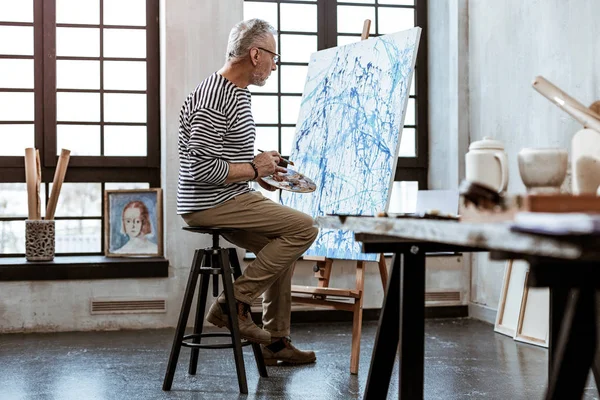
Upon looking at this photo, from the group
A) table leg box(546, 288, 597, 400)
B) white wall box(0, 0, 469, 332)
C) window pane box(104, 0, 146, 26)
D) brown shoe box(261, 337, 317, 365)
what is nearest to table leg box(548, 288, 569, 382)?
table leg box(546, 288, 597, 400)

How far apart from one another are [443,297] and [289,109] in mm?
1641

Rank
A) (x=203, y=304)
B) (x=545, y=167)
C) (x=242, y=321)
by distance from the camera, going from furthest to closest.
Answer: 1. (x=203, y=304)
2. (x=242, y=321)
3. (x=545, y=167)

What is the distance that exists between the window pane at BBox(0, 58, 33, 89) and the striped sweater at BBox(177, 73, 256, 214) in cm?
219

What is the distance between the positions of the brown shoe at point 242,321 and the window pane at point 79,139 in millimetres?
2253

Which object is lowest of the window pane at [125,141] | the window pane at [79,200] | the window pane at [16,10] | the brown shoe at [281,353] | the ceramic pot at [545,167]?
the brown shoe at [281,353]

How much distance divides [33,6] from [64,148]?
3.18ft

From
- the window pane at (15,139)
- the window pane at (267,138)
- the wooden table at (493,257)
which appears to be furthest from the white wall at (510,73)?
the window pane at (15,139)

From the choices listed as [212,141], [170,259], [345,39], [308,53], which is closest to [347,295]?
[212,141]

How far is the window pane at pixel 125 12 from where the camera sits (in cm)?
518

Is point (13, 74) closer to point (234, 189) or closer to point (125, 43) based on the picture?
point (125, 43)

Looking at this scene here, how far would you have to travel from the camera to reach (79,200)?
5113mm

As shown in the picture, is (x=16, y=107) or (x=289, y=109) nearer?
(x=16, y=107)

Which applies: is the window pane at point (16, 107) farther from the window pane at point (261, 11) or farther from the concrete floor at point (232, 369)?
the window pane at point (261, 11)

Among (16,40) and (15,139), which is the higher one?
(16,40)
